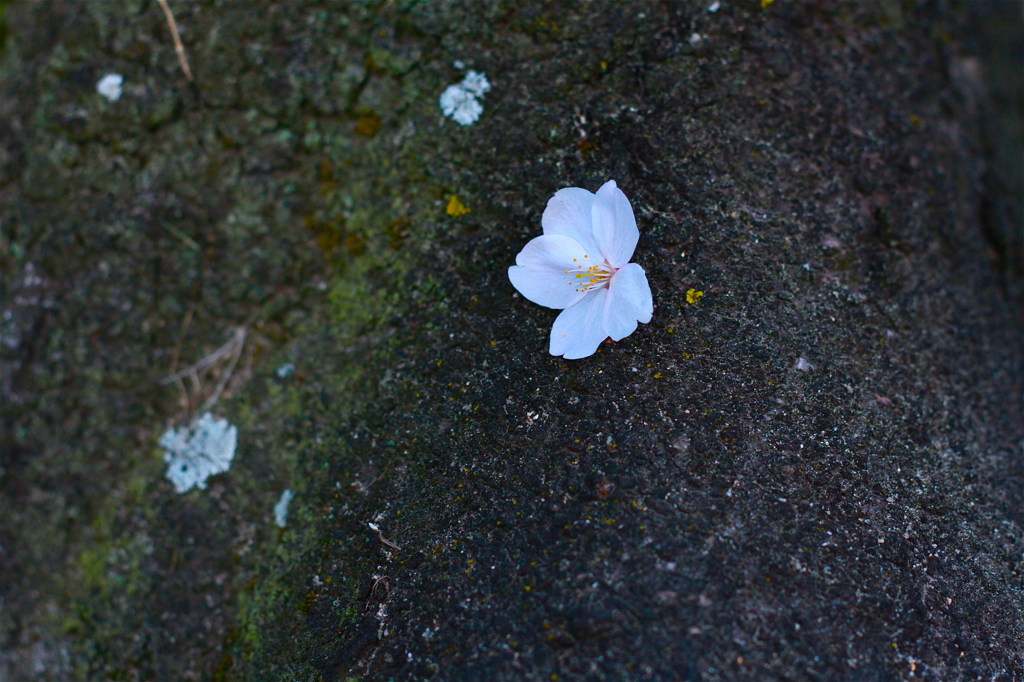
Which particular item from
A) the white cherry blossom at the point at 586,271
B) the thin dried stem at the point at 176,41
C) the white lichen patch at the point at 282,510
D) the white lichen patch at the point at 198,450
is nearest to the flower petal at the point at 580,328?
the white cherry blossom at the point at 586,271

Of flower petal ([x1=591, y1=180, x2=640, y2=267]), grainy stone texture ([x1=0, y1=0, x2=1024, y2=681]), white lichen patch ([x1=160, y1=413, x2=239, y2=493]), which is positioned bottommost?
white lichen patch ([x1=160, y1=413, x2=239, y2=493])

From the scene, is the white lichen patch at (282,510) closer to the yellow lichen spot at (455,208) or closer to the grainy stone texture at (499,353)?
the grainy stone texture at (499,353)

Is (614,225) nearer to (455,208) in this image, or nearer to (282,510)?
(455,208)

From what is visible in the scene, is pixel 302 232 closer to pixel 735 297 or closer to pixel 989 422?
pixel 735 297

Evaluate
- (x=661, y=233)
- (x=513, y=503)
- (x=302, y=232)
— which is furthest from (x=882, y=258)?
(x=302, y=232)

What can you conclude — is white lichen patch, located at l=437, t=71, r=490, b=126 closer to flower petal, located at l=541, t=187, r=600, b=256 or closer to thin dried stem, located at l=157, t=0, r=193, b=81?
flower petal, located at l=541, t=187, r=600, b=256

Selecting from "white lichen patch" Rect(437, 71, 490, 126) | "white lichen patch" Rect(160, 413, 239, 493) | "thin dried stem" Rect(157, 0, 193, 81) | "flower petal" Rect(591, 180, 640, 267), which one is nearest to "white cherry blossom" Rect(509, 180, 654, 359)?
"flower petal" Rect(591, 180, 640, 267)
